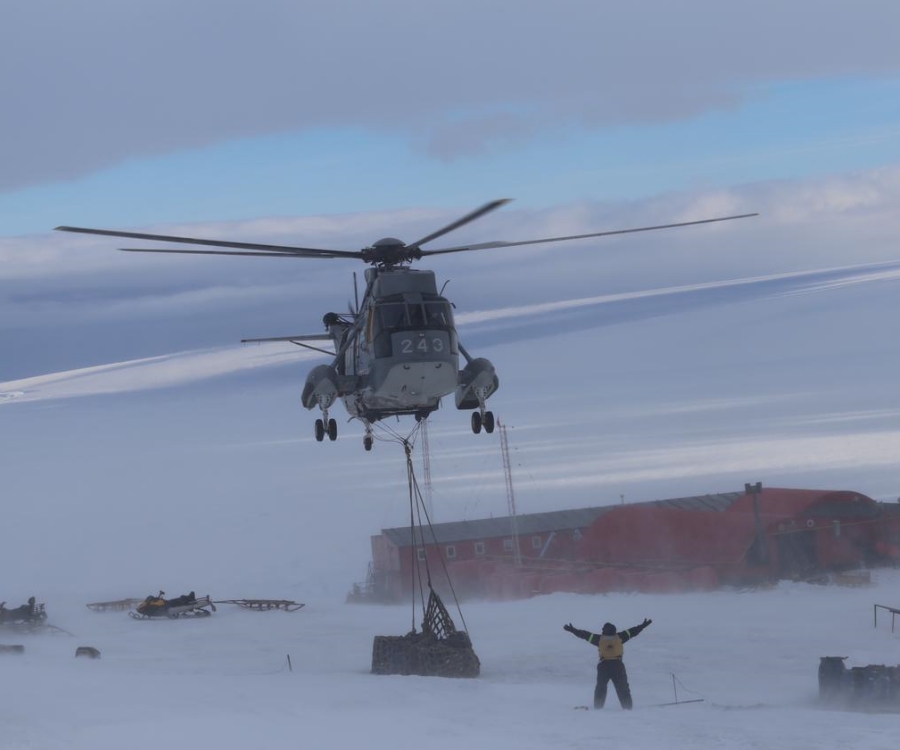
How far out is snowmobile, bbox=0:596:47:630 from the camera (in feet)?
156

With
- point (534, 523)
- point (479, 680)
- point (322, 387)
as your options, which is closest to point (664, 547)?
point (534, 523)

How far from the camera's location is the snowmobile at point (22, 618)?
156ft

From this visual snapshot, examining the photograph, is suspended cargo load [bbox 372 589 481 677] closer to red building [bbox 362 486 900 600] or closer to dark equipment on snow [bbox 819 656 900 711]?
dark equipment on snow [bbox 819 656 900 711]

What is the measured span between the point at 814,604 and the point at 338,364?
26572mm

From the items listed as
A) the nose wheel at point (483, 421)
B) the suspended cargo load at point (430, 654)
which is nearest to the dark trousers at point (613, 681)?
the nose wheel at point (483, 421)

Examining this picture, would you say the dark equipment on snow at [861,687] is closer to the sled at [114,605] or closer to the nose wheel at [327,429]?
the nose wheel at [327,429]

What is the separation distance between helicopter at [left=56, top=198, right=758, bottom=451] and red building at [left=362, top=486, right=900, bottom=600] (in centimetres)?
2421

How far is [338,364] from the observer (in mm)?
26609

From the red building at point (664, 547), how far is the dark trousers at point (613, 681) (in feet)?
85.8

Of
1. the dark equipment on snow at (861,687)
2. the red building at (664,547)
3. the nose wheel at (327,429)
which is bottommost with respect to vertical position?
the dark equipment on snow at (861,687)

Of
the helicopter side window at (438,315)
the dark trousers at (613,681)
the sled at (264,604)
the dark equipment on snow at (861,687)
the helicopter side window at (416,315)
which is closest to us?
the dark trousers at (613,681)

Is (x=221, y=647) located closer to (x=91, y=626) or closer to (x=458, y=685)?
(x=91, y=626)

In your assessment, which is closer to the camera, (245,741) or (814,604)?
(245,741)

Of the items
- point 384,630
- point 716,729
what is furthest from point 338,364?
point 384,630
